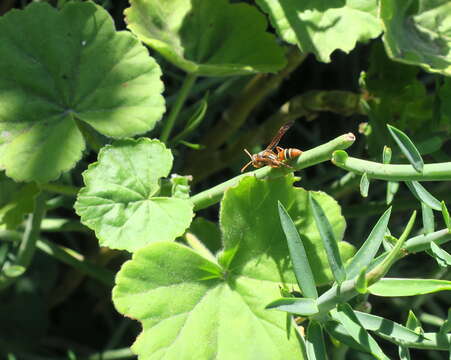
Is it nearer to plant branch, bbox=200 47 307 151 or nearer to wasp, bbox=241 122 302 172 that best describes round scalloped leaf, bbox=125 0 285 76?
A: plant branch, bbox=200 47 307 151

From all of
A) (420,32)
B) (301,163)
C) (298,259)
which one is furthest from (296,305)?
(420,32)

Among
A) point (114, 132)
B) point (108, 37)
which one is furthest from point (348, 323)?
point (108, 37)

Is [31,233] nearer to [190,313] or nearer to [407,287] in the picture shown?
[190,313]

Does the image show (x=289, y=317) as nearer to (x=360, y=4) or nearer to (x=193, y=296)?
(x=193, y=296)

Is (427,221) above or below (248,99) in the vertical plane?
above

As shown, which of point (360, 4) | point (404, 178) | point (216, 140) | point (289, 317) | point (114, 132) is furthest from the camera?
point (216, 140)
